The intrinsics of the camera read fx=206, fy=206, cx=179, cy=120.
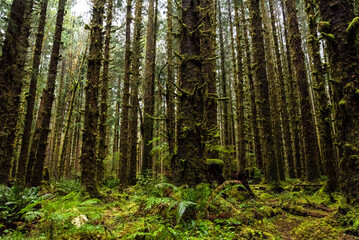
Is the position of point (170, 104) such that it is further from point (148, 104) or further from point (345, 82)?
point (345, 82)

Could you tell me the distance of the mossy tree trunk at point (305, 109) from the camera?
32.4 ft

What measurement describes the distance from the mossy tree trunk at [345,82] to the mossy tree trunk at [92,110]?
272 inches

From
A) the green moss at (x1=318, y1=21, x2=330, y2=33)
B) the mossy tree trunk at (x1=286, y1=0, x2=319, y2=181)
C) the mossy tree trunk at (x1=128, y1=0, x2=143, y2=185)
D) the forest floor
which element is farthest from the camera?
the mossy tree trunk at (x1=128, y1=0, x2=143, y2=185)

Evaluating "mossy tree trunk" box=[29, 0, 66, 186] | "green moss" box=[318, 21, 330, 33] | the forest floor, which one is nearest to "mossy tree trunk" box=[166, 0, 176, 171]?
the forest floor

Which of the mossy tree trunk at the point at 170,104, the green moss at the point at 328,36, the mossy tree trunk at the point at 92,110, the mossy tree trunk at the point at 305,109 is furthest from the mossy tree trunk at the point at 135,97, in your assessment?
the green moss at the point at 328,36

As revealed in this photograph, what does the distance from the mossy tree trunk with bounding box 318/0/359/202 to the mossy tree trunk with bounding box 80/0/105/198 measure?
22.6 feet

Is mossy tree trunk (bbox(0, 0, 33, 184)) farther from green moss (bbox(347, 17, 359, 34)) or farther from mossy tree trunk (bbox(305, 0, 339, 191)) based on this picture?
mossy tree trunk (bbox(305, 0, 339, 191))

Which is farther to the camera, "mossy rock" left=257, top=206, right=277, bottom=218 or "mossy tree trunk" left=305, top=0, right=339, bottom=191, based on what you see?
"mossy tree trunk" left=305, top=0, right=339, bottom=191

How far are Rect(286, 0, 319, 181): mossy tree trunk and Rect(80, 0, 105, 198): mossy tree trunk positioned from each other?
30.7 feet

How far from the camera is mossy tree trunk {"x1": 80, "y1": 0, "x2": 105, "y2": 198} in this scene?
7078mm

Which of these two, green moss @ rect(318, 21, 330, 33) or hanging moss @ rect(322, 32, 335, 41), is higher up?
green moss @ rect(318, 21, 330, 33)

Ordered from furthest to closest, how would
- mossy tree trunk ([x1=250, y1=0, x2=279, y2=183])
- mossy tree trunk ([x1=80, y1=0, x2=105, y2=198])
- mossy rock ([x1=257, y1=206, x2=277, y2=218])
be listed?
mossy tree trunk ([x1=250, y1=0, x2=279, y2=183])
mossy tree trunk ([x1=80, y1=0, x2=105, y2=198])
mossy rock ([x1=257, y1=206, x2=277, y2=218])

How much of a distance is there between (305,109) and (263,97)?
8.42 ft

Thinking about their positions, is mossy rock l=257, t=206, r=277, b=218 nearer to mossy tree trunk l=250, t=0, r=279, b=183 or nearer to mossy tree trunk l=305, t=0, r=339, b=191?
mossy tree trunk l=305, t=0, r=339, b=191
